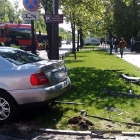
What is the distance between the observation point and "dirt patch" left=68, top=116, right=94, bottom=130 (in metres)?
5.66

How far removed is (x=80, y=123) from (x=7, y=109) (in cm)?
152

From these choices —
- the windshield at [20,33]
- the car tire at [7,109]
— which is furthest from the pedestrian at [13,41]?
the car tire at [7,109]

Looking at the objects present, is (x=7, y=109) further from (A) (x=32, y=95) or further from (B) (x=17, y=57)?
(B) (x=17, y=57)

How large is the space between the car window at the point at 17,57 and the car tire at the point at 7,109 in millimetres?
774

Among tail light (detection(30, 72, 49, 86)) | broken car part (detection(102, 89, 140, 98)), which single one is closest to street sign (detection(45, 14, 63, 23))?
broken car part (detection(102, 89, 140, 98))

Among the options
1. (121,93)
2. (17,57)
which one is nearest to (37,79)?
(17,57)

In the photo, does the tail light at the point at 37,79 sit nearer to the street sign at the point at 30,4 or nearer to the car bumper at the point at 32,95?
the car bumper at the point at 32,95

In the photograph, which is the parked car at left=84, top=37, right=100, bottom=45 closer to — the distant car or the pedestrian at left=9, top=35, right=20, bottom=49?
the distant car

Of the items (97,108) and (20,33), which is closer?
(97,108)

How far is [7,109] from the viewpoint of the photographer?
5.86 metres

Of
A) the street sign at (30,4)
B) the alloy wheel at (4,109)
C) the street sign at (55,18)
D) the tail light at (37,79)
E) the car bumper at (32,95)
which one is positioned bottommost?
the alloy wheel at (4,109)

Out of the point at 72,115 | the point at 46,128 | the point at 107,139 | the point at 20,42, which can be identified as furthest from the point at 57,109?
the point at 20,42

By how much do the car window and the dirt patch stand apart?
1676mm

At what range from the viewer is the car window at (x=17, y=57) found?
6242 mm
